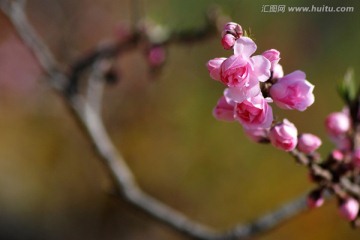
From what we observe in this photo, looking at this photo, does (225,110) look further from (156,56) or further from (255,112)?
(156,56)

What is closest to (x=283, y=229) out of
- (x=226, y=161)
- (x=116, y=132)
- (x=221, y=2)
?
(x=226, y=161)

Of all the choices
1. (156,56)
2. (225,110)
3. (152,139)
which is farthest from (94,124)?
(152,139)

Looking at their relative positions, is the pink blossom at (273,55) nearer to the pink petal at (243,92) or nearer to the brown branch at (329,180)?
the pink petal at (243,92)

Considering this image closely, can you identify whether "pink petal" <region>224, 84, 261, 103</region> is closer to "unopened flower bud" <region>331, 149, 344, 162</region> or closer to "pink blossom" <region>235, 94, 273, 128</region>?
"pink blossom" <region>235, 94, 273, 128</region>

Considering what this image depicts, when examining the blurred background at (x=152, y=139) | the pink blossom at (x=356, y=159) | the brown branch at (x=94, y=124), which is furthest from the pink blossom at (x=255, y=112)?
the blurred background at (x=152, y=139)

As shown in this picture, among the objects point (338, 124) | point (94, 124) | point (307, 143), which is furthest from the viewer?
point (94, 124)

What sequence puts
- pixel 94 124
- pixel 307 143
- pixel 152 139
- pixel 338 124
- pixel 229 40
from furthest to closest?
pixel 152 139, pixel 94 124, pixel 338 124, pixel 307 143, pixel 229 40

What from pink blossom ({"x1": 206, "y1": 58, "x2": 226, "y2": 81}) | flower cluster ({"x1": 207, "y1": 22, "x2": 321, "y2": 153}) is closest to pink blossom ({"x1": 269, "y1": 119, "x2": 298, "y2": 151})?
flower cluster ({"x1": 207, "y1": 22, "x2": 321, "y2": 153})
